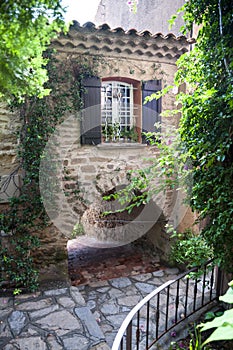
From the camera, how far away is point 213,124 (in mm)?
2793

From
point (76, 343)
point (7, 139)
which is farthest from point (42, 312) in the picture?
point (7, 139)

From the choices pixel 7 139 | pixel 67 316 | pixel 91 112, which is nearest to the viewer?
pixel 67 316

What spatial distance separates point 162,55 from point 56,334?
4.95 meters

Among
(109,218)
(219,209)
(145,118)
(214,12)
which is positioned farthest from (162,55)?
(109,218)

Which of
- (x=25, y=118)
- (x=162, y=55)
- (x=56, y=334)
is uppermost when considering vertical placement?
(x=162, y=55)

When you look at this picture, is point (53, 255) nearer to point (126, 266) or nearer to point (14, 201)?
point (14, 201)

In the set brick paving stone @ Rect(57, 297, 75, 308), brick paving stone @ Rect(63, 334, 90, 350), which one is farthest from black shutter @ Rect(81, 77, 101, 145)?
brick paving stone @ Rect(63, 334, 90, 350)

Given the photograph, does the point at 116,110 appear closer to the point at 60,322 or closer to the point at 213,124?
the point at 213,124

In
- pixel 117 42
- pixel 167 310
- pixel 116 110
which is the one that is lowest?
pixel 167 310

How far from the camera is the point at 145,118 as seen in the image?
5.38m

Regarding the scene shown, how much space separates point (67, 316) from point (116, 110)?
142 inches

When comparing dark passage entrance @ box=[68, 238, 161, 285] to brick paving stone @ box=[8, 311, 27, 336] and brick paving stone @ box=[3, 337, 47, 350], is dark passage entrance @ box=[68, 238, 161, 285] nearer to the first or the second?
brick paving stone @ box=[8, 311, 27, 336]

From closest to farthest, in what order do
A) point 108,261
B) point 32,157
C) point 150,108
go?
1. point 32,157
2. point 150,108
3. point 108,261

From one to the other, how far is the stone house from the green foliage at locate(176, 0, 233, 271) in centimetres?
206
